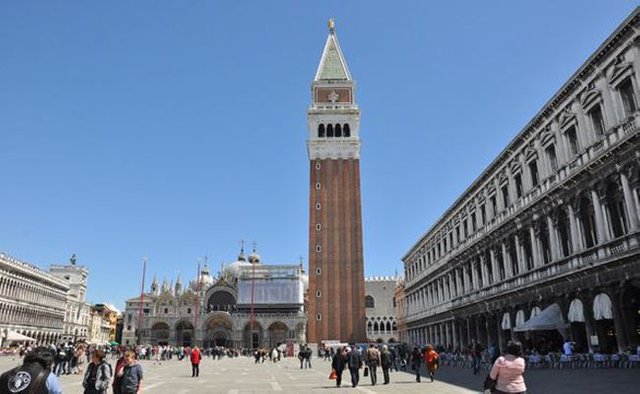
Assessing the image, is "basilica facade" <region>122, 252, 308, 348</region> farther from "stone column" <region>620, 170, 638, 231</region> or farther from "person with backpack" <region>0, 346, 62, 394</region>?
"person with backpack" <region>0, 346, 62, 394</region>

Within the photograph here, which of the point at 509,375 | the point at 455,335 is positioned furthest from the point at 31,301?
the point at 509,375

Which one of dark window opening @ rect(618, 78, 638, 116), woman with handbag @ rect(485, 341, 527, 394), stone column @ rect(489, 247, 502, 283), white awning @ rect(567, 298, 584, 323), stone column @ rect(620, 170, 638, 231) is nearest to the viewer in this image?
woman with handbag @ rect(485, 341, 527, 394)

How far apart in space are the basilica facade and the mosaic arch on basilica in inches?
1871

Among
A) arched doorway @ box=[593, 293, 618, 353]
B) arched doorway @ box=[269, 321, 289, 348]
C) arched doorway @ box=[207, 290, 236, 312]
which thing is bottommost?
arched doorway @ box=[593, 293, 618, 353]

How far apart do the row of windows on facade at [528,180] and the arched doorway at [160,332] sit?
175 ft

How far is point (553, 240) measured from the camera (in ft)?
84.9

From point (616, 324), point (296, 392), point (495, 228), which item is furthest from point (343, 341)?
point (296, 392)

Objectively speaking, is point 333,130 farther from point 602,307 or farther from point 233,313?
point 602,307

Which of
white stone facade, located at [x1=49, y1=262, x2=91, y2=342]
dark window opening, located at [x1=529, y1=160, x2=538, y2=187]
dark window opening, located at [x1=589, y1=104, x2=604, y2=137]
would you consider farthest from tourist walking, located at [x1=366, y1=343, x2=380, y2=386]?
white stone facade, located at [x1=49, y1=262, x2=91, y2=342]

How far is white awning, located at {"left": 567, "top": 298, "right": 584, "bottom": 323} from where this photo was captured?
75.6 feet

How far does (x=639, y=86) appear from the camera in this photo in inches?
776

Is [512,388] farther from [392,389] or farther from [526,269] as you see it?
[526,269]

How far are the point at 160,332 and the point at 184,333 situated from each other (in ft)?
12.8

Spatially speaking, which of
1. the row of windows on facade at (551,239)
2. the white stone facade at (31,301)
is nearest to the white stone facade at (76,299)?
the white stone facade at (31,301)
